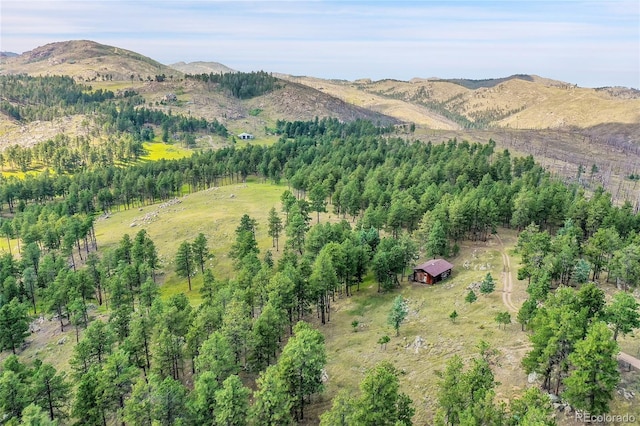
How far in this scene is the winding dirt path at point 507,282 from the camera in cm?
7121

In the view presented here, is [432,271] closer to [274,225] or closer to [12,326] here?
[274,225]

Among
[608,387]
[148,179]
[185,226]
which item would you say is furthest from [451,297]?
[148,179]

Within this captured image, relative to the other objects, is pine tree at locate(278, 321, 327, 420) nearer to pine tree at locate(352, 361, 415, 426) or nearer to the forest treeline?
the forest treeline

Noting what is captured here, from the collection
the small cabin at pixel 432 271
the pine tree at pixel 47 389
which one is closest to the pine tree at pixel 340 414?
the pine tree at pixel 47 389

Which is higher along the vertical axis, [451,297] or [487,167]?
[487,167]

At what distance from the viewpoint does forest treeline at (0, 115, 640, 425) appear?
154ft

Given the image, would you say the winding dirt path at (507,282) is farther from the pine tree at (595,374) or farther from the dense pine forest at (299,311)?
the pine tree at (595,374)

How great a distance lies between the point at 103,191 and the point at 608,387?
175 metres

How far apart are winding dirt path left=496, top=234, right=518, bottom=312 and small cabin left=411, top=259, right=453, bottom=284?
1059cm

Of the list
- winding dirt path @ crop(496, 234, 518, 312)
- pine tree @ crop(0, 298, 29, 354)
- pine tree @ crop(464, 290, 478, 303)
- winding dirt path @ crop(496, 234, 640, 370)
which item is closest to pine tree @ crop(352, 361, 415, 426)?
winding dirt path @ crop(496, 234, 640, 370)

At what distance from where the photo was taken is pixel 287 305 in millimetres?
70875

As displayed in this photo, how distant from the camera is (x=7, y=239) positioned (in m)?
149

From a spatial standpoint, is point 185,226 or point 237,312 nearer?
point 237,312

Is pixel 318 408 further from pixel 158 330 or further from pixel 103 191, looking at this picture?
pixel 103 191
